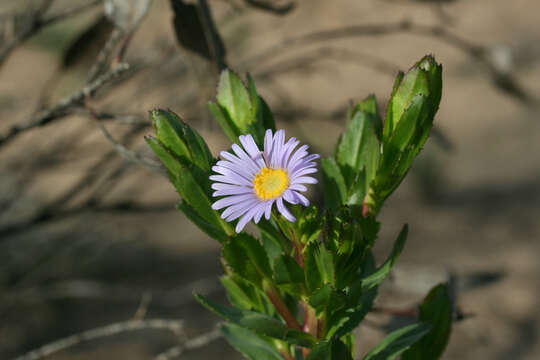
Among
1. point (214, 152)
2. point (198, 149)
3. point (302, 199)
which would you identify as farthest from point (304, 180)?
point (214, 152)

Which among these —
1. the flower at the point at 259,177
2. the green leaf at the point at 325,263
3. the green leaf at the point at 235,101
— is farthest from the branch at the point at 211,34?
the green leaf at the point at 325,263

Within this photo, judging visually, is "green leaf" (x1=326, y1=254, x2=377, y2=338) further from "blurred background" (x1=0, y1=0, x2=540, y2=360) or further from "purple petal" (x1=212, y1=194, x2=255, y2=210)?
"blurred background" (x1=0, y1=0, x2=540, y2=360)

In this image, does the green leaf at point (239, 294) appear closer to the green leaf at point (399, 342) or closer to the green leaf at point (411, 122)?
the green leaf at point (399, 342)

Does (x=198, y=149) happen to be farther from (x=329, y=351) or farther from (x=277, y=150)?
(x=329, y=351)

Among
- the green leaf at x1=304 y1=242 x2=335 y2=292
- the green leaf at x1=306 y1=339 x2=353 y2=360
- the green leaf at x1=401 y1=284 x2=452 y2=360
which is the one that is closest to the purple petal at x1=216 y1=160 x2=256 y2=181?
the green leaf at x1=304 y1=242 x2=335 y2=292

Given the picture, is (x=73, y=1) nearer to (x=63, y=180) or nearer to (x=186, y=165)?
(x=63, y=180)
